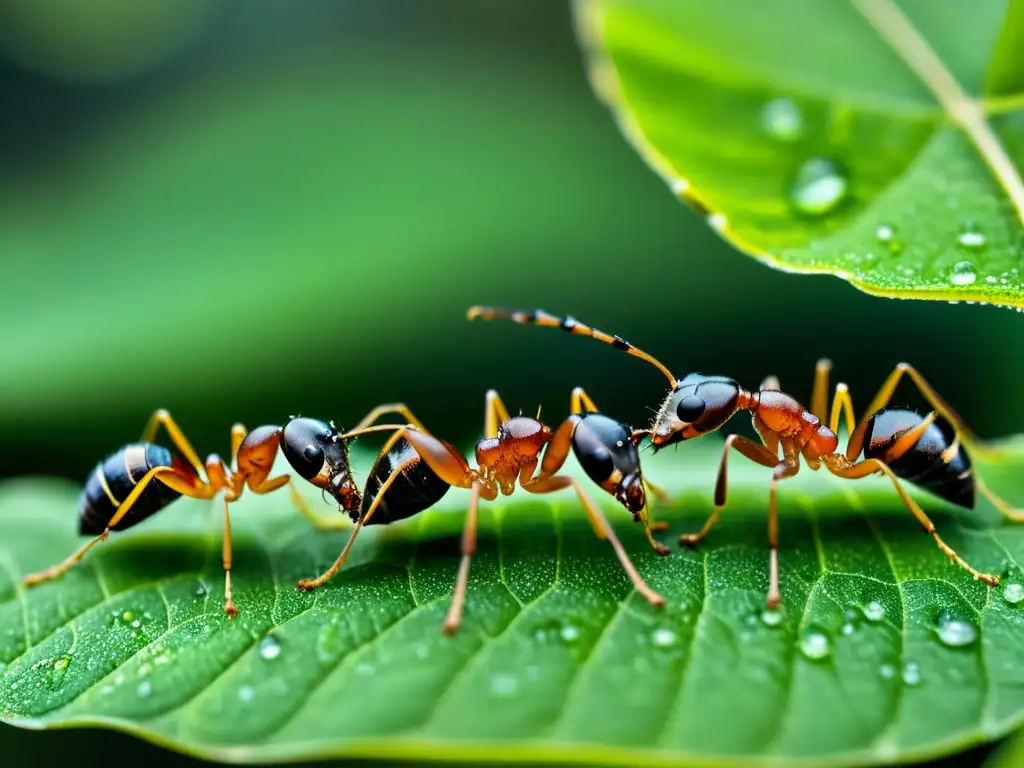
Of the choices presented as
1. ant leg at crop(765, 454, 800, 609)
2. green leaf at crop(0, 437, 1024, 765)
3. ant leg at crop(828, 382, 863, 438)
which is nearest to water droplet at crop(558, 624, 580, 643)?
green leaf at crop(0, 437, 1024, 765)

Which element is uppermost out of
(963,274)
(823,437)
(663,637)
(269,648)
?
(963,274)

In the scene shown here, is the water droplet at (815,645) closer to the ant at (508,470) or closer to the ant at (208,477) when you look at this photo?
the ant at (508,470)

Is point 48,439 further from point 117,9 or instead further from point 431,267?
point 117,9

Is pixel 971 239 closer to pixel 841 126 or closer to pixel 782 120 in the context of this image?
pixel 841 126

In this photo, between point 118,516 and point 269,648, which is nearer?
point 269,648

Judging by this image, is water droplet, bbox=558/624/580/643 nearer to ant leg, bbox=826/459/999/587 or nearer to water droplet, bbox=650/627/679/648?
water droplet, bbox=650/627/679/648

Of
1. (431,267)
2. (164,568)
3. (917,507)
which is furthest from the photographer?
(431,267)

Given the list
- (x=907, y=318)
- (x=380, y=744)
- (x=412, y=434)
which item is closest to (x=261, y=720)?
(x=380, y=744)

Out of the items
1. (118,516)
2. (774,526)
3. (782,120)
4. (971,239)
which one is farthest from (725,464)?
(118,516)
